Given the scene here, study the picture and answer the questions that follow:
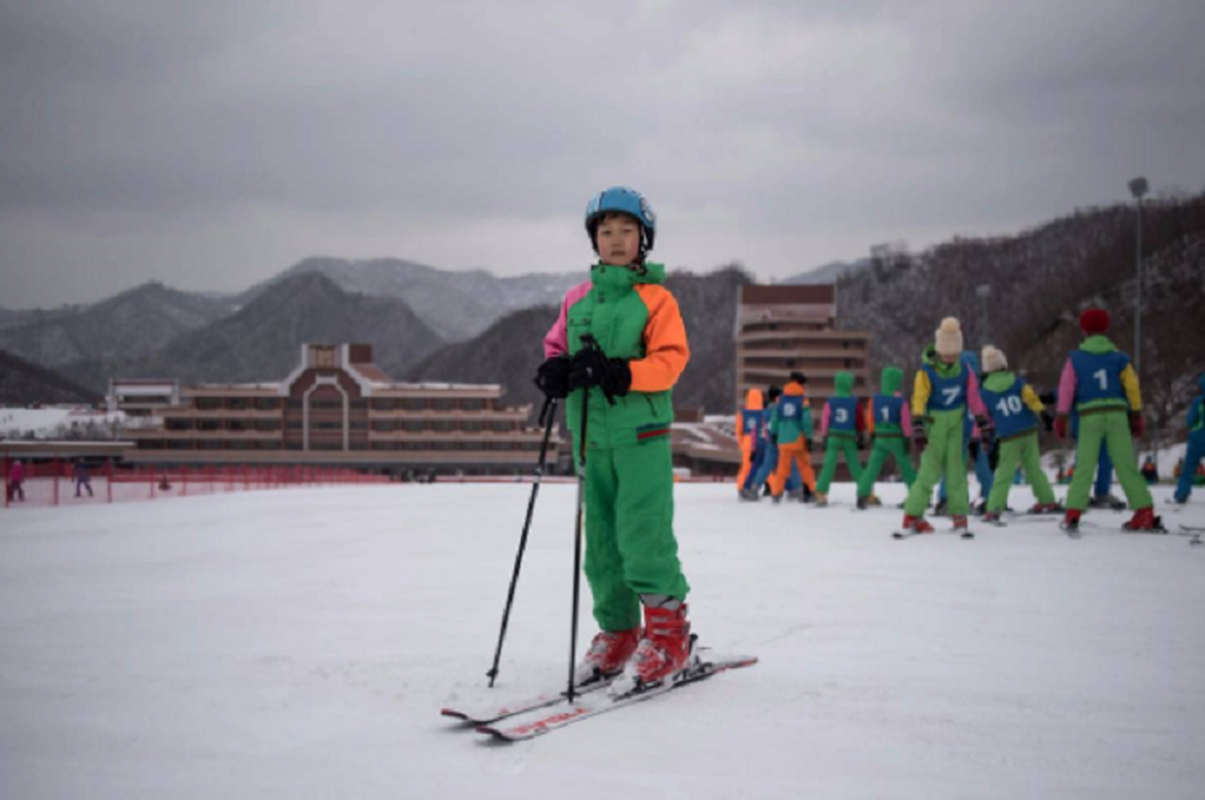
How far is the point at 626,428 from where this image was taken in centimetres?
368

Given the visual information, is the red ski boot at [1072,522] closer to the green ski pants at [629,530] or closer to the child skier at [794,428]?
the child skier at [794,428]

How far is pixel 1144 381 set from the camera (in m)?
Answer: 47.0

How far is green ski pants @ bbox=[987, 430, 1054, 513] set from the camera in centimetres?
998

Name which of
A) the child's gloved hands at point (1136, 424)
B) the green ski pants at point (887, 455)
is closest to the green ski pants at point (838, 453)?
the green ski pants at point (887, 455)

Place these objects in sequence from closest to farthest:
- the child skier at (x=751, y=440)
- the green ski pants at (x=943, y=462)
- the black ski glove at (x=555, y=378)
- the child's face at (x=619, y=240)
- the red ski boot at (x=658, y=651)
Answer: the red ski boot at (x=658, y=651), the black ski glove at (x=555, y=378), the child's face at (x=619, y=240), the green ski pants at (x=943, y=462), the child skier at (x=751, y=440)

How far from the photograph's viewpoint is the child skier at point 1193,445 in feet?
37.6

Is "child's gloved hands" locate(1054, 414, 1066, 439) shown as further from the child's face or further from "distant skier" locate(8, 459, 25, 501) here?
"distant skier" locate(8, 459, 25, 501)

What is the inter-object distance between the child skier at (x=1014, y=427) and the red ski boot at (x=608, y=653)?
7.47 m

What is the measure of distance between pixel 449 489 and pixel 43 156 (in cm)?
842

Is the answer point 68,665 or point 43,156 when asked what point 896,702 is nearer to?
point 68,665

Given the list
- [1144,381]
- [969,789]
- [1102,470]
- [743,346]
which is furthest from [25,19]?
[743,346]

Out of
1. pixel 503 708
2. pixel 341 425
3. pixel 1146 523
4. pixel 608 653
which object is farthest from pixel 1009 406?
pixel 341 425

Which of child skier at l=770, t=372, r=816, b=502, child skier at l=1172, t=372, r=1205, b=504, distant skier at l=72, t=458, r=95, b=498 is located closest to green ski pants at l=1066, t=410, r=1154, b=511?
child skier at l=1172, t=372, r=1205, b=504

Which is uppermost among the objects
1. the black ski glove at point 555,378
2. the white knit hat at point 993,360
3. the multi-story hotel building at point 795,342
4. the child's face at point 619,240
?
the multi-story hotel building at point 795,342
